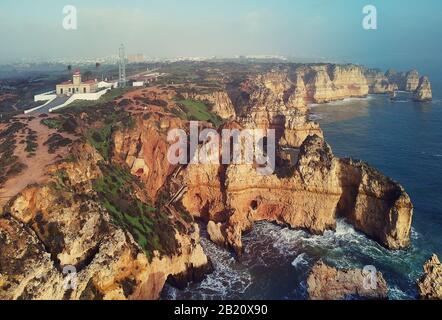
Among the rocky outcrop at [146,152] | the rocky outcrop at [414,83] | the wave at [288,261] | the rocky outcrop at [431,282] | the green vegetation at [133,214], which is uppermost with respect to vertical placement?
the rocky outcrop at [414,83]

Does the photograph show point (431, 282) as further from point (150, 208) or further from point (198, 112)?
point (198, 112)

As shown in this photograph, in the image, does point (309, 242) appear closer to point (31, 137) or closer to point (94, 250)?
point (94, 250)

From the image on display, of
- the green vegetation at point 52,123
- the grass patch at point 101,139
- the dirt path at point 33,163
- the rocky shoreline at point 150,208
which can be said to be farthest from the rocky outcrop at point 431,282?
the green vegetation at point 52,123

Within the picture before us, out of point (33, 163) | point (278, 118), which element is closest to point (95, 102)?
point (33, 163)

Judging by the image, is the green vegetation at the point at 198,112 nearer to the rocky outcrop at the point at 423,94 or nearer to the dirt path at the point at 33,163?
the dirt path at the point at 33,163

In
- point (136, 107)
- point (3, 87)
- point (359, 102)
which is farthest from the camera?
point (359, 102)

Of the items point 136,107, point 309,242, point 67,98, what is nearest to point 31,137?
point 136,107
